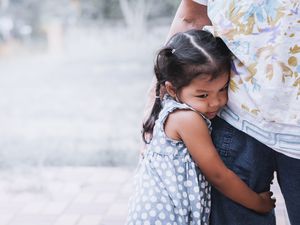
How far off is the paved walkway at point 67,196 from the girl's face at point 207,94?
4.04 ft

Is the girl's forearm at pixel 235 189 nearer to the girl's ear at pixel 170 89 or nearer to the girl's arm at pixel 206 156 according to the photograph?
the girl's arm at pixel 206 156

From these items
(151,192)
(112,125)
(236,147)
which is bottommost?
(112,125)

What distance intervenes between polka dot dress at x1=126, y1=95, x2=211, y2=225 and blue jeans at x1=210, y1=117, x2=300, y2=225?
0.05 meters

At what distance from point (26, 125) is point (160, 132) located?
3.28 meters

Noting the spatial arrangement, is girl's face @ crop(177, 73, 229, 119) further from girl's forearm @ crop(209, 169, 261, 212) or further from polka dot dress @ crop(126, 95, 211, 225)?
girl's forearm @ crop(209, 169, 261, 212)

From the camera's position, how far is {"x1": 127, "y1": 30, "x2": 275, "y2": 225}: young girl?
4.14 feet

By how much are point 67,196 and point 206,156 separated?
75.0 inches

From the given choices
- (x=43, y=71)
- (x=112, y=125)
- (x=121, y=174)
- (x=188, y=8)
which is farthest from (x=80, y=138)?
(x=188, y=8)

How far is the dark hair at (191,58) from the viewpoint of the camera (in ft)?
4.08

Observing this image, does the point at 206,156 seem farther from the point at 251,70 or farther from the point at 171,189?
the point at 251,70

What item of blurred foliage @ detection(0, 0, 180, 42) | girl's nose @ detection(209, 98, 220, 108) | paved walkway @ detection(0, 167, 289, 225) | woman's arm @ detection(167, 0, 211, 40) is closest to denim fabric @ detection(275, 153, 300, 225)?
girl's nose @ detection(209, 98, 220, 108)

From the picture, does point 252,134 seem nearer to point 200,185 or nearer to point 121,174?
point 200,185

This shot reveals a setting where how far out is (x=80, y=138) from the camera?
4188 mm

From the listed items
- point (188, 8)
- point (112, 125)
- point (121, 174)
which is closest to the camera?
point (188, 8)
